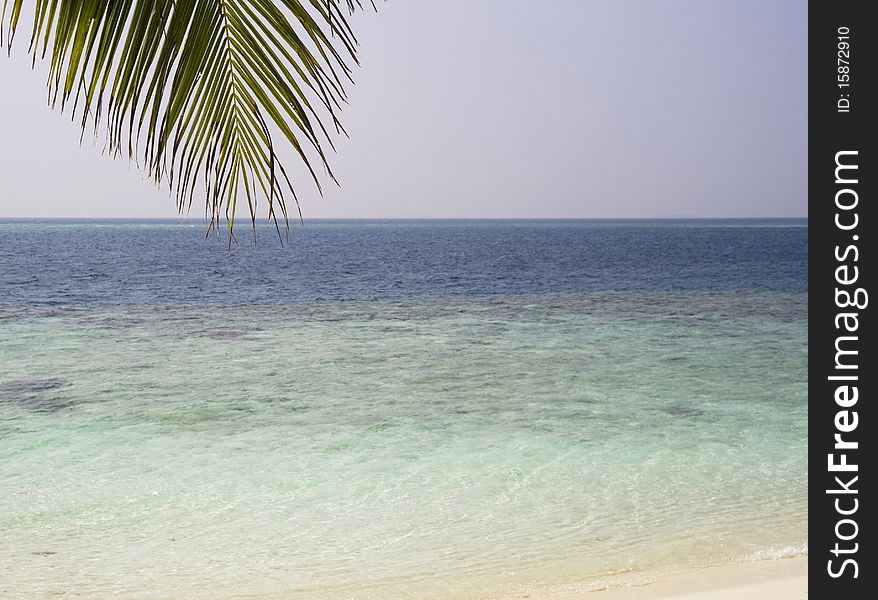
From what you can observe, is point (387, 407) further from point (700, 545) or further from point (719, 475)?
point (700, 545)

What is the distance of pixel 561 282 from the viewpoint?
3619 cm

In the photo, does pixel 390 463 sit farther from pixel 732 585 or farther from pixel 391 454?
pixel 732 585

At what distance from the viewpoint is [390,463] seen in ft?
26.9

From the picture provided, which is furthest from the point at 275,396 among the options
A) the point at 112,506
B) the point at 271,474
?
the point at 112,506

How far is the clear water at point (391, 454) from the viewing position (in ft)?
18.4
